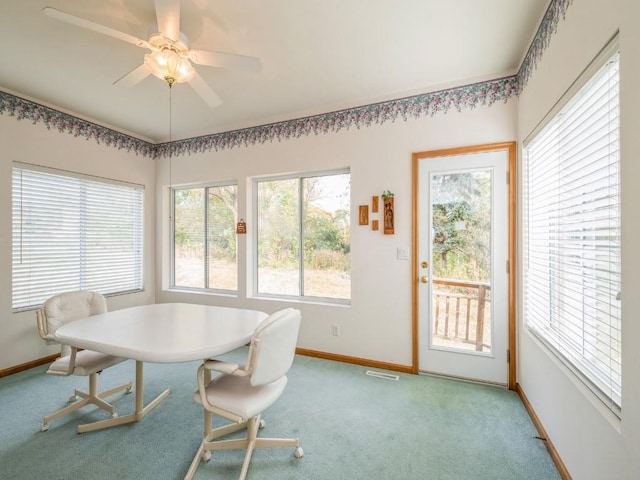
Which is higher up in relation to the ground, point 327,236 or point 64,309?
point 327,236

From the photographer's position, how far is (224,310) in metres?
2.41

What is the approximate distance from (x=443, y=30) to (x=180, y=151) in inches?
135

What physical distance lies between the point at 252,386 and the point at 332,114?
2.69m

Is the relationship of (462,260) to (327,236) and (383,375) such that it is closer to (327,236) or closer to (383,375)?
(383,375)

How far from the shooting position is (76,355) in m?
2.14

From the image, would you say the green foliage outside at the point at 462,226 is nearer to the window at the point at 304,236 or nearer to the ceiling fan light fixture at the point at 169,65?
the window at the point at 304,236

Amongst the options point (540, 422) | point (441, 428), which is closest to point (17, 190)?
point (441, 428)

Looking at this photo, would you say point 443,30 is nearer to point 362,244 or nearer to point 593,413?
point 362,244

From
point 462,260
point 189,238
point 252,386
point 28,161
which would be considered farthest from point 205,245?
point 462,260

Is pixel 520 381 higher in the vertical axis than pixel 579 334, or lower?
lower

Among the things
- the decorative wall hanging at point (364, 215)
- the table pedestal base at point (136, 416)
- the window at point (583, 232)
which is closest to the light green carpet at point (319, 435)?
the table pedestal base at point (136, 416)

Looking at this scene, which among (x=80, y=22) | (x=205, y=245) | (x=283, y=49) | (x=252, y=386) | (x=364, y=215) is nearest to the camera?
(x=80, y=22)

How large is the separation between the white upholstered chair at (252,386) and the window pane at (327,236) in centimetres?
166

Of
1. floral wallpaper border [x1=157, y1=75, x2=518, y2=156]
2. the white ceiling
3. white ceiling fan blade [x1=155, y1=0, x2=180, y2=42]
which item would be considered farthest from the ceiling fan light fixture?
floral wallpaper border [x1=157, y1=75, x2=518, y2=156]
